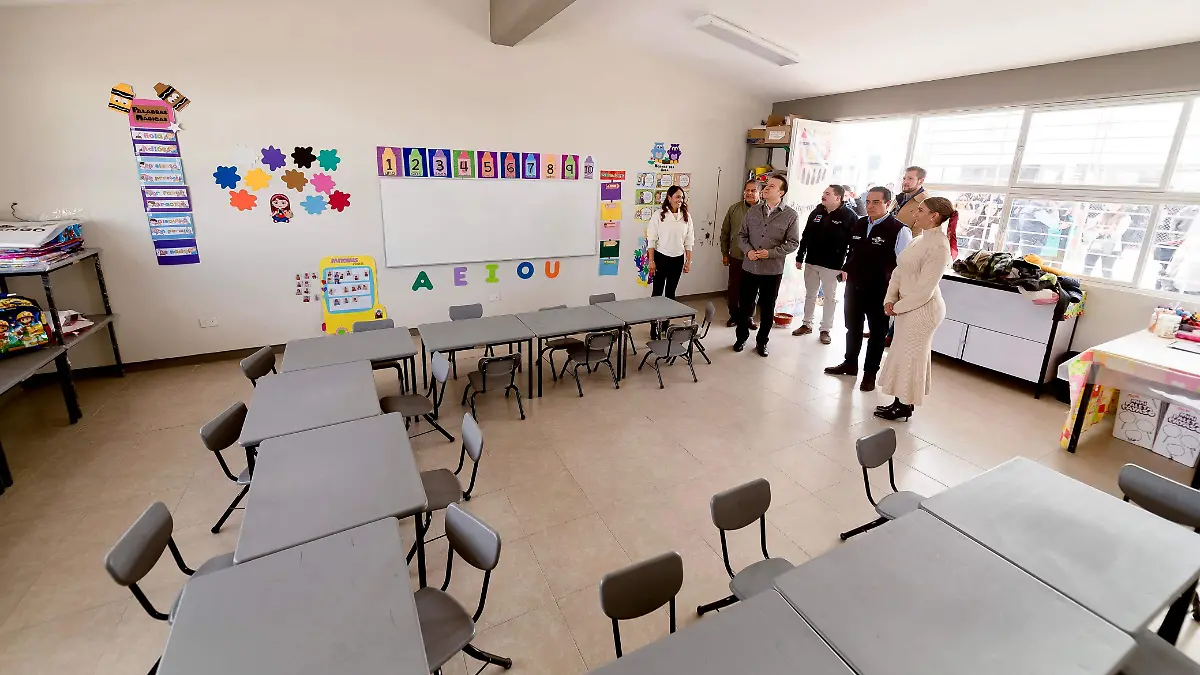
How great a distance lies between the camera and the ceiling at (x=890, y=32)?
387cm

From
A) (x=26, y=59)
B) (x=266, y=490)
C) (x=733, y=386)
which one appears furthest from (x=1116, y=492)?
(x=26, y=59)

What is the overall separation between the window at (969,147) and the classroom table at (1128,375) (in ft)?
7.14

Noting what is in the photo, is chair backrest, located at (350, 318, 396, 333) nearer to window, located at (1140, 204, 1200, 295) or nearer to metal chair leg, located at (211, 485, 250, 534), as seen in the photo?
metal chair leg, located at (211, 485, 250, 534)

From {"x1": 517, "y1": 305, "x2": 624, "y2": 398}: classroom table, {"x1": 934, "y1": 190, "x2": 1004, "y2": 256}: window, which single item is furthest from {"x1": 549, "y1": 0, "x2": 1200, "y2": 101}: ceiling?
{"x1": 517, "y1": 305, "x2": 624, "y2": 398}: classroom table

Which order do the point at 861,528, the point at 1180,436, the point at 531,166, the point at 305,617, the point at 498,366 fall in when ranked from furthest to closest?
the point at 531,166
the point at 498,366
the point at 1180,436
the point at 861,528
the point at 305,617

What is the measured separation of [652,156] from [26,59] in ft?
19.4

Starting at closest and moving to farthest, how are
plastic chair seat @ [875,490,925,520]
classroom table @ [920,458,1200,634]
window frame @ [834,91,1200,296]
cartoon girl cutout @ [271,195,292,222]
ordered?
1. classroom table @ [920,458,1200,634]
2. plastic chair seat @ [875,490,925,520]
3. window frame @ [834,91,1200,296]
4. cartoon girl cutout @ [271,195,292,222]

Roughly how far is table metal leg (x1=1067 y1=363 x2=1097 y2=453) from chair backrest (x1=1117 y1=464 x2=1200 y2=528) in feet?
5.77

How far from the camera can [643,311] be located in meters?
5.17

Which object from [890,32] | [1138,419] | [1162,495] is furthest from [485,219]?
[1138,419]

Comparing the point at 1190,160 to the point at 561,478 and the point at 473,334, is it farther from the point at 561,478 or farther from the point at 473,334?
the point at 473,334

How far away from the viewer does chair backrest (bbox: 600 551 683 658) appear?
175 cm

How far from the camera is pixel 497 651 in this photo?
7.52ft

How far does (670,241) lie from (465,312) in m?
2.36
